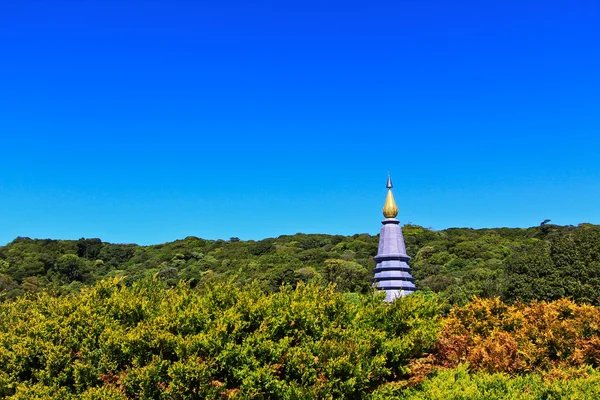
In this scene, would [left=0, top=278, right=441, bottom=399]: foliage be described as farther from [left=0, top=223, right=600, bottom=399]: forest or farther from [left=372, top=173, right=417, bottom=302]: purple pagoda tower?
[left=372, top=173, right=417, bottom=302]: purple pagoda tower

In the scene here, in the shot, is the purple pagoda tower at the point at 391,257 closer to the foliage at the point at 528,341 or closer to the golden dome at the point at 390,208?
the golden dome at the point at 390,208

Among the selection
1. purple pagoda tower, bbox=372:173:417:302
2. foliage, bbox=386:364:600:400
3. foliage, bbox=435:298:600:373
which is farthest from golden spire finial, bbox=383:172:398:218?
foliage, bbox=386:364:600:400

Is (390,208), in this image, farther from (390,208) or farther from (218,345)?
(218,345)

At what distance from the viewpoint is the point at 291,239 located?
7906 centimetres

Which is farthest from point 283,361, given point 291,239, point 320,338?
point 291,239

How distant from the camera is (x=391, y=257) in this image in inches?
787

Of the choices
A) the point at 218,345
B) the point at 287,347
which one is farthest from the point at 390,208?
the point at 218,345

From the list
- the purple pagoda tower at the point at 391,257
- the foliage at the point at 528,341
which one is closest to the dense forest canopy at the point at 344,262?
the purple pagoda tower at the point at 391,257

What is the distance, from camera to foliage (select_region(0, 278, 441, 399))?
8.45 metres

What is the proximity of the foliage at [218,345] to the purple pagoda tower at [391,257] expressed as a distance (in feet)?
31.3

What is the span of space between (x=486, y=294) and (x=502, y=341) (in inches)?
973

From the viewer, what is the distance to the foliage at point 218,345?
8.45 metres

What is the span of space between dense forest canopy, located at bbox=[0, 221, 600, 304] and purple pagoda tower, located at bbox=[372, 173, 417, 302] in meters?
8.02

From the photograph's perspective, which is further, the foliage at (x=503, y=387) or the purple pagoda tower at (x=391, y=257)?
the purple pagoda tower at (x=391, y=257)
